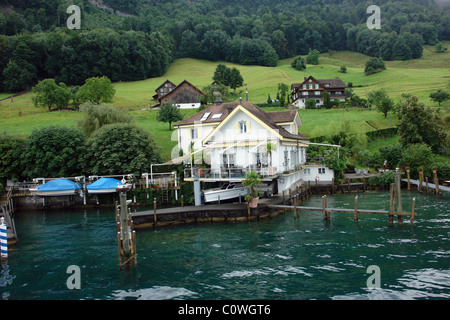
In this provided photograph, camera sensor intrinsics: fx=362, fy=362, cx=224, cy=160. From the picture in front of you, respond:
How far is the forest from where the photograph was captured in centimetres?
11912

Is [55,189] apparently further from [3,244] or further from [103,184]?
[3,244]

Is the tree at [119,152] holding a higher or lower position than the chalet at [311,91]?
lower

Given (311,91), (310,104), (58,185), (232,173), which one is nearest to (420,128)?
(310,104)

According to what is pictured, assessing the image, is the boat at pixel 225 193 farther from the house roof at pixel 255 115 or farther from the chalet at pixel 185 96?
the chalet at pixel 185 96

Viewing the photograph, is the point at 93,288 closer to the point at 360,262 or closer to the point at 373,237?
the point at 360,262

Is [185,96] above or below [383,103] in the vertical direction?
above

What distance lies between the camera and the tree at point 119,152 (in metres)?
44.2

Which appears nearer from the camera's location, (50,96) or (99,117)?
(99,117)

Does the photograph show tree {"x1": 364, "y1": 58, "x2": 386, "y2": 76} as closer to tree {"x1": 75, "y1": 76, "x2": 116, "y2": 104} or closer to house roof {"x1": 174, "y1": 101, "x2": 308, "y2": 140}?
tree {"x1": 75, "y1": 76, "x2": 116, "y2": 104}

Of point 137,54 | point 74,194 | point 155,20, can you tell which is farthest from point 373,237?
point 155,20

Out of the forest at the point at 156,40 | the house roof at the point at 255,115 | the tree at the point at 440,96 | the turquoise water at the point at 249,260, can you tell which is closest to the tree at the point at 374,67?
the forest at the point at 156,40

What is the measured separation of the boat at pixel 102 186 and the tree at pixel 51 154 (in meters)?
6.09

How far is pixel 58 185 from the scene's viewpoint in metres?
42.1

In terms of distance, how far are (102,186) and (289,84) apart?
81401 mm
